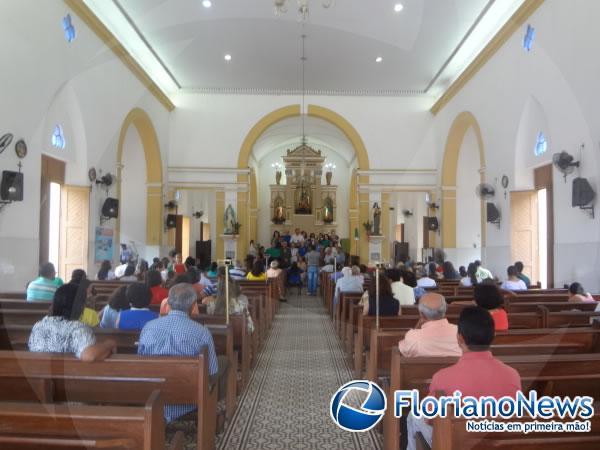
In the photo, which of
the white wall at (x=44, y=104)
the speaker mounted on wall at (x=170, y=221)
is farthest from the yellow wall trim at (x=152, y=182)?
the white wall at (x=44, y=104)

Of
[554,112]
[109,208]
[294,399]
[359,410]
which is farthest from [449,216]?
[359,410]

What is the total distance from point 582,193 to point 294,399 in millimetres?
5236

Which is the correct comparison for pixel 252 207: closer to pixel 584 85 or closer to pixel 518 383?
pixel 584 85

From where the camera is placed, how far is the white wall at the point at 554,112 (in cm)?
727

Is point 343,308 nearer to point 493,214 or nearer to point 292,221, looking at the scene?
point 493,214

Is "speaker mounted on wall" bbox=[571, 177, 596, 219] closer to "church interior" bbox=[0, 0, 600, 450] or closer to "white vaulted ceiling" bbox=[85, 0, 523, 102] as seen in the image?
"church interior" bbox=[0, 0, 600, 450]

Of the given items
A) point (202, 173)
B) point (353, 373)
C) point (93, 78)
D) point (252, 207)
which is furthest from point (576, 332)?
point (252, 207)

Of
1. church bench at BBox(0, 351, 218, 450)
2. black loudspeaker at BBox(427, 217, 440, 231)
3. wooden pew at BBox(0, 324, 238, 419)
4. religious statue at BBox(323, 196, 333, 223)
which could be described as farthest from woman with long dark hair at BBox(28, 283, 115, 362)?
religious statue at BBox(323, 196, 333, 223)

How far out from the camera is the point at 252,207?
2152 centimetres

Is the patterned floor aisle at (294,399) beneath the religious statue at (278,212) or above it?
beneath

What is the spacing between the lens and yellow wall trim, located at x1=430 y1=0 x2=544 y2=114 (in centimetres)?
907

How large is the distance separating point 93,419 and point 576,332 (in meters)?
3.24

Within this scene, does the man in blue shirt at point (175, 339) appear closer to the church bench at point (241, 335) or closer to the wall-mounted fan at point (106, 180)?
the church bench at point (241, 335)

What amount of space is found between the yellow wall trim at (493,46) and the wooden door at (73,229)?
27.6ft
